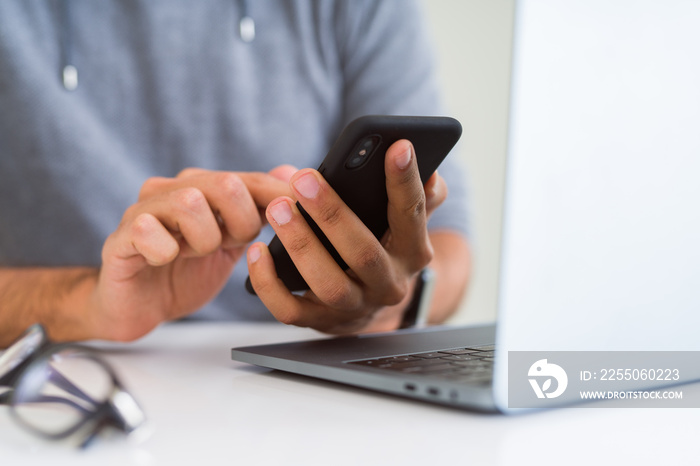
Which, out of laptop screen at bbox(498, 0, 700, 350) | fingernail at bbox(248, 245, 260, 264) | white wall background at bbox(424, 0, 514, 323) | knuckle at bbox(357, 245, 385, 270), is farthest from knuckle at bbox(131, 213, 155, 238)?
white wall background at bbox(424, 0, 514, 323)

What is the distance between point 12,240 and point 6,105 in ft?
0.90

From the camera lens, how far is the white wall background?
2.85 m

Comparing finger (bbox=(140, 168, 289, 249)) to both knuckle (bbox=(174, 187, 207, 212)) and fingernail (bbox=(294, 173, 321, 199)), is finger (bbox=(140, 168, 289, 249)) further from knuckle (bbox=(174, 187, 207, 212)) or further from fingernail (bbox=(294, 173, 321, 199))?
fingernail (bbox=(294, 173, 321, 199))

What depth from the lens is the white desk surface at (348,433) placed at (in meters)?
0.33

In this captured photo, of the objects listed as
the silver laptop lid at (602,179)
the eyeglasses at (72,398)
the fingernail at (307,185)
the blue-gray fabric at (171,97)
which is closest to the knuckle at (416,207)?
the fingernail at (307,185)

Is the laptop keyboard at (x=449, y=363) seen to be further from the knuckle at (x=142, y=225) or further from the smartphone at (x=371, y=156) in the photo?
the knuckle at (x=142, y=225)

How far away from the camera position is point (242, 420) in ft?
1.31

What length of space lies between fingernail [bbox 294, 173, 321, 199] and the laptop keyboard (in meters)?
0.15

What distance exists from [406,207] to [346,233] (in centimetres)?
7

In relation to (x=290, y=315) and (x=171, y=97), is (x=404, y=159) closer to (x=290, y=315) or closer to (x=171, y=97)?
(x=290, y=315)

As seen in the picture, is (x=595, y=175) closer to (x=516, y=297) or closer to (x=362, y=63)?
(x=516, y=297)

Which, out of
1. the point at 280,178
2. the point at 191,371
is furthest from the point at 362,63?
the point at 191,371


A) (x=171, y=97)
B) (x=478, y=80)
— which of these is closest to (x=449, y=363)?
(x=171, y=97)

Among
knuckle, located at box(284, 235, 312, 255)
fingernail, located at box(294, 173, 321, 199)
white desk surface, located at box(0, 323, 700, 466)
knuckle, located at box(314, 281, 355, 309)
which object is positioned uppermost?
fingernail, located at box(294, 173, 321, 199)
